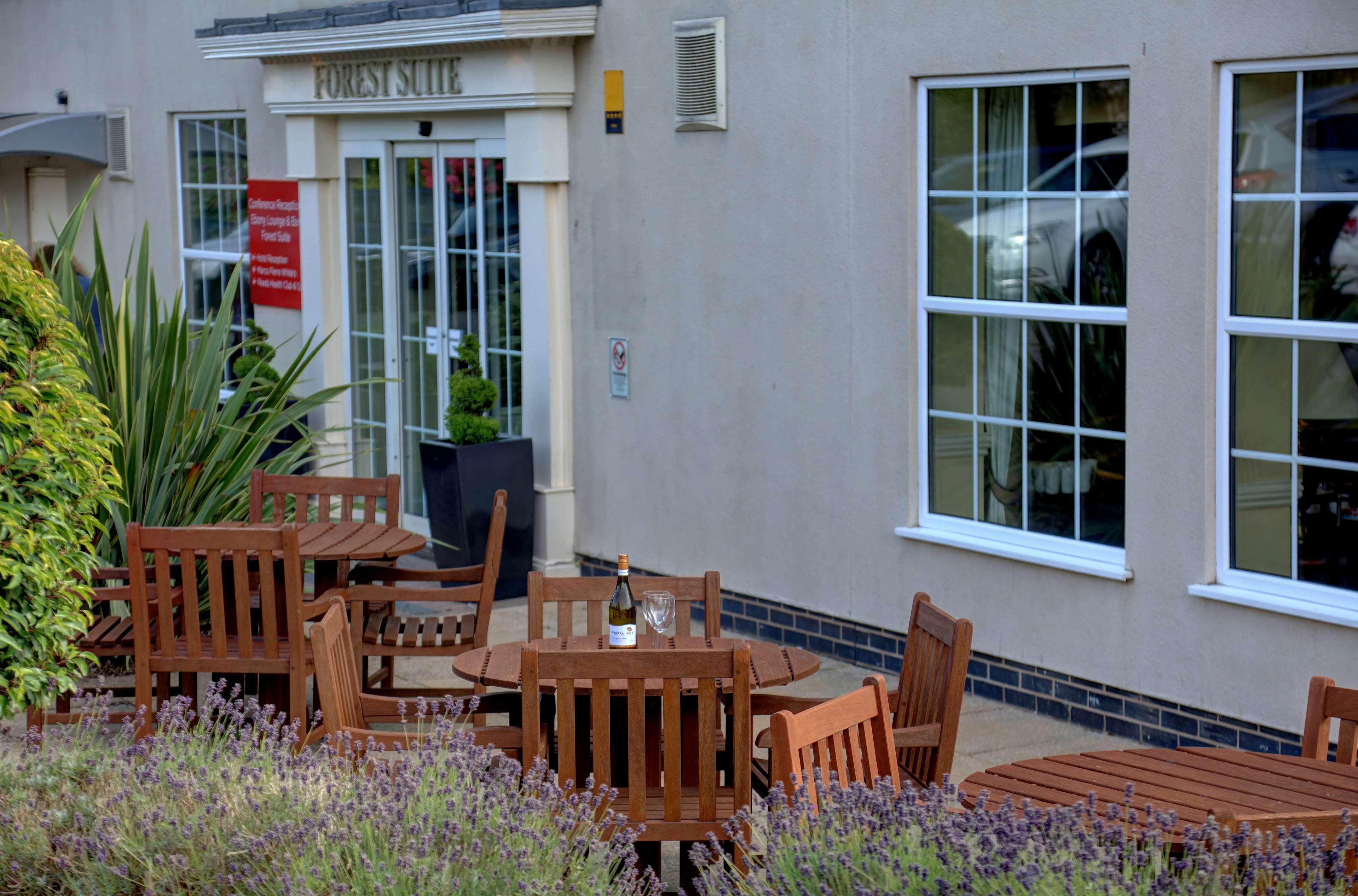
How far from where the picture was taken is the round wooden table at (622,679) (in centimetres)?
434

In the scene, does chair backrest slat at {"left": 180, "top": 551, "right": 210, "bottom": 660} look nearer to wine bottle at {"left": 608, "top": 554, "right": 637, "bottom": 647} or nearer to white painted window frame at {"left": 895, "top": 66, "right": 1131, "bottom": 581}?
wine bottle at {"left": 608, "top": 554, "right": 637, "bottom": 647}

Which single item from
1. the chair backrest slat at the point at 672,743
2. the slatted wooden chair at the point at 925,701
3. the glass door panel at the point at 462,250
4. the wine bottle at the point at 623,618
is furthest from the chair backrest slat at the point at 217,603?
the glass door panel at the point at 462,250

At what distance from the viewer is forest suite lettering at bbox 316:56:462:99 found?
9.28m

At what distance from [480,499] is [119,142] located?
6272mm

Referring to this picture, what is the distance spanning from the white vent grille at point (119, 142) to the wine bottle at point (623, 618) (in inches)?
391

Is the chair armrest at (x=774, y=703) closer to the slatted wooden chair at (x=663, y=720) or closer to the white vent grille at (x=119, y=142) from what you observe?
the slatted wooden chair at (x=663, y=720)

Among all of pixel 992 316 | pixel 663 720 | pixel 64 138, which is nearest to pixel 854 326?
pixel 992 316

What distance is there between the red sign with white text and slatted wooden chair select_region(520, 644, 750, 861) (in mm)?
7600

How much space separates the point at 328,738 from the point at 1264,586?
3.34 metres

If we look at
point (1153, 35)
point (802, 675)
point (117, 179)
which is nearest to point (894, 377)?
point (1153, 35)

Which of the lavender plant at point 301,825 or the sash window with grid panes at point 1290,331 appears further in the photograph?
the sash window with grid panes at point 1290,331

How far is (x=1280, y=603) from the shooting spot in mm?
5602

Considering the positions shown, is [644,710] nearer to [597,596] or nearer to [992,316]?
[597,596]

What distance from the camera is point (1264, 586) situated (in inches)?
226
